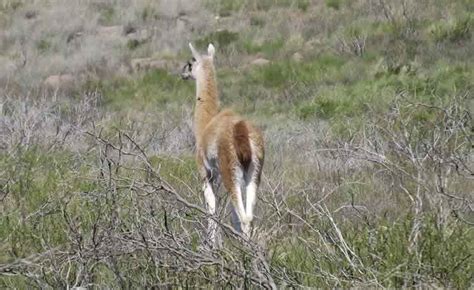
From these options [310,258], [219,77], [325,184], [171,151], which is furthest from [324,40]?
[310,258]

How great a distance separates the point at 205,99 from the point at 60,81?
36.0 ft

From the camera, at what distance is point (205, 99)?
943cm

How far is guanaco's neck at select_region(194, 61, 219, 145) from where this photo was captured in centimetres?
917

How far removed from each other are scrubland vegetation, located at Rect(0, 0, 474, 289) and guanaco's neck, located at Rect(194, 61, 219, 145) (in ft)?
1.68

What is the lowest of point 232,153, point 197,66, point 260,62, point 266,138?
point 260,62

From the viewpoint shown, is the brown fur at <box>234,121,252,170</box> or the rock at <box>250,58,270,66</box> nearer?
the brown fur at <box>234,121,252,170</box>

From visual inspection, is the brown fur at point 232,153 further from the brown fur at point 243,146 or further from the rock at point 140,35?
the rock at point 140,35

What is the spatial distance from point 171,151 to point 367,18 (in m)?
10.7

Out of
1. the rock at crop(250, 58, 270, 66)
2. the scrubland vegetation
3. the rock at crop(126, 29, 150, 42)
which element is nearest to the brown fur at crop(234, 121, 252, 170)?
the scrubland vegetation

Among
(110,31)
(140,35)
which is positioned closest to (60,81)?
(140,35)

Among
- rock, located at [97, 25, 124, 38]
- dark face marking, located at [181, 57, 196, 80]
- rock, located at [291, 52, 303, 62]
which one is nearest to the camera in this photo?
dark face marking, located at [181, 57, 196, 80]

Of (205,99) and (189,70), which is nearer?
(205,99)

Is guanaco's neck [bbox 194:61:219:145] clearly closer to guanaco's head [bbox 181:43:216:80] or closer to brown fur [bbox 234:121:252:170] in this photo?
guanaco's head [bbox 181:43:216:80]

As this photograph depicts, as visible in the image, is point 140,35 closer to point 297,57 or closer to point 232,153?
point 297,57
